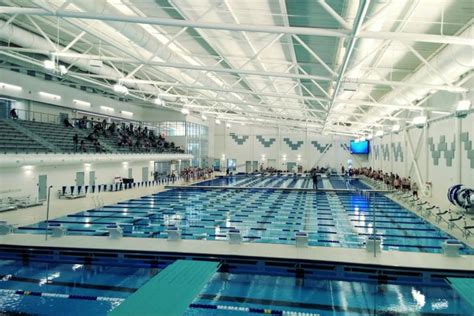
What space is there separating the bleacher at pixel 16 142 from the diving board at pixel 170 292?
9983 mm

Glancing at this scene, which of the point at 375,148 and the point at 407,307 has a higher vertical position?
the point at 375,148

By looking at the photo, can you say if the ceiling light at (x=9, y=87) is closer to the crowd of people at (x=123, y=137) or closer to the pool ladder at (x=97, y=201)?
the crowd of people at (x=123, y=137)

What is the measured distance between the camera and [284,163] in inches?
1459

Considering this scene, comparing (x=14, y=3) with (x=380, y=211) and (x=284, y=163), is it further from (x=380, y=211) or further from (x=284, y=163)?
(x=284, y=163)

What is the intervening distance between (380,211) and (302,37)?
26.3 feet

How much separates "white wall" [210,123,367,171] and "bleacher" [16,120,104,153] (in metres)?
20.4

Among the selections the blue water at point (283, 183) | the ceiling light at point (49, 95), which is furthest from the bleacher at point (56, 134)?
the blue water at point (283, 183)

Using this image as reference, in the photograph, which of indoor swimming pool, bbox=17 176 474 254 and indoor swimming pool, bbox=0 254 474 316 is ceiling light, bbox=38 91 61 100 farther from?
indoor swimming pool, bbox=0 254 474 316

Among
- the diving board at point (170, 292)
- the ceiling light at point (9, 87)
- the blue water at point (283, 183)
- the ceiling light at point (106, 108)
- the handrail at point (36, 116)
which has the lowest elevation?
the diving board at point (170, 292)

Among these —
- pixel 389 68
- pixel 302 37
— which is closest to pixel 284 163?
pixel 389 68

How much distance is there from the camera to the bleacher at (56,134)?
1669 centimetres

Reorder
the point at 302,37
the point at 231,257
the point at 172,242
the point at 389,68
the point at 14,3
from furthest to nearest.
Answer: the point at 389,68 < the point at 14,3 < the point at 302,37 < the point at 172,242 < the point at 231,257

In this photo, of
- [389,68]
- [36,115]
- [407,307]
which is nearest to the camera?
[407,307]

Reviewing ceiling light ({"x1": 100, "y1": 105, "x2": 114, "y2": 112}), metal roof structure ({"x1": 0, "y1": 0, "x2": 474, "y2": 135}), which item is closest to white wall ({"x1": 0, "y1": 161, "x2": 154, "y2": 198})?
metal roof structure ({"x1": 0, "y1": 0, "x2": 474, "y2": 135})
